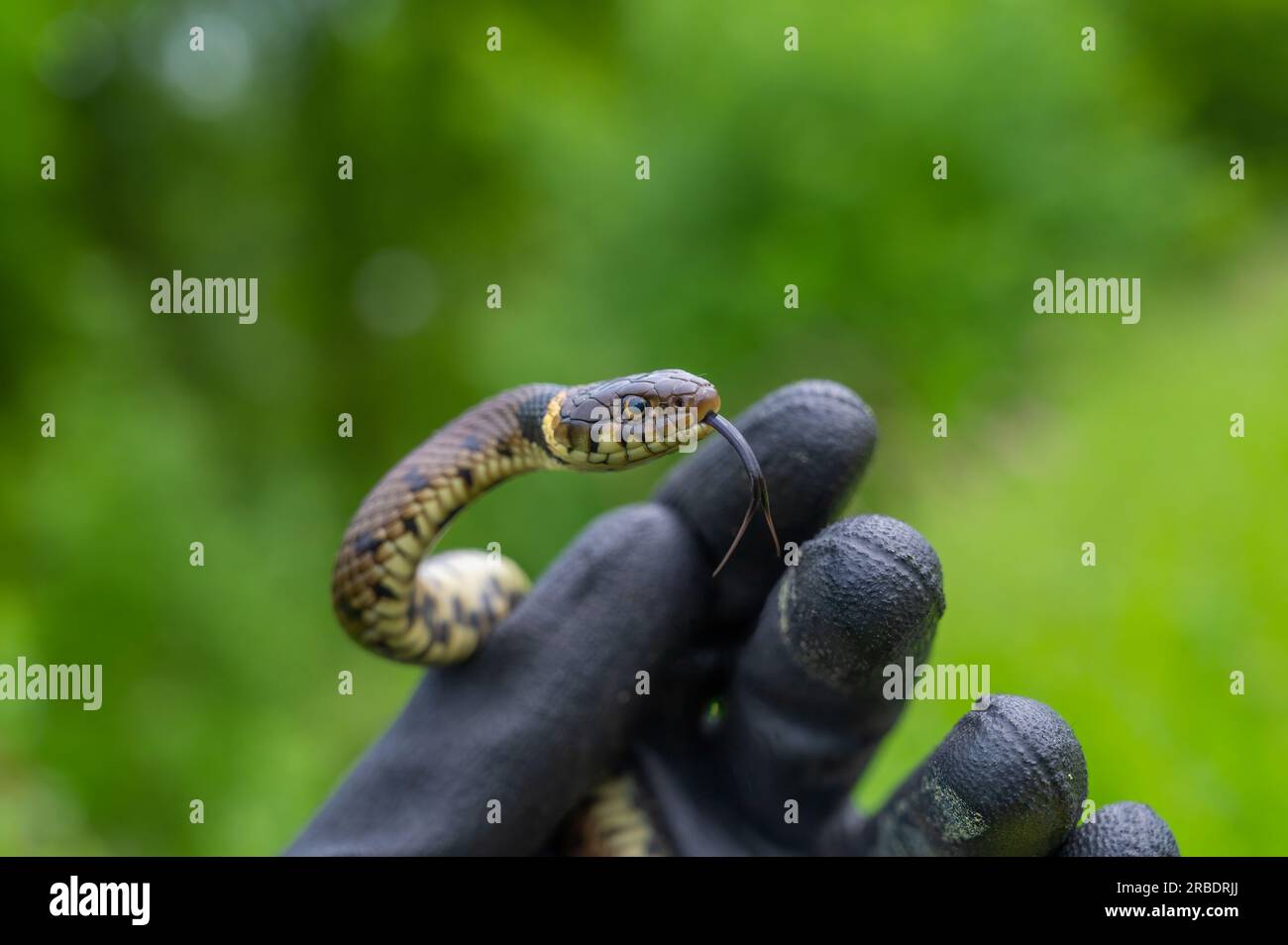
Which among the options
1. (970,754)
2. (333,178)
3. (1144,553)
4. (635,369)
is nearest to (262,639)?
(635,369)

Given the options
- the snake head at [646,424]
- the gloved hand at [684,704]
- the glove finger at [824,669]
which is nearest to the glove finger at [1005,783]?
the gloved hand at [684,704]

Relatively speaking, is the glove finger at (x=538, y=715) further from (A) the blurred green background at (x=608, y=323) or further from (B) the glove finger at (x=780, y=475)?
(A) the blurred green background at (x=608, y=323)

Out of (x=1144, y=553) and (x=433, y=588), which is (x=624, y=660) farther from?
(x=1144, y=553)

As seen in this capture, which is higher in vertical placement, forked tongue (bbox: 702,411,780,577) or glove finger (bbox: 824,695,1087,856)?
forked tongue (bbox: 702,411,780,577)

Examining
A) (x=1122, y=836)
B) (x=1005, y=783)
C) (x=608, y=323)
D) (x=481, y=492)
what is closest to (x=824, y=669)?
(x=1005, y=783)

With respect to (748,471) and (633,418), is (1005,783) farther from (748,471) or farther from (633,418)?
(633,418)

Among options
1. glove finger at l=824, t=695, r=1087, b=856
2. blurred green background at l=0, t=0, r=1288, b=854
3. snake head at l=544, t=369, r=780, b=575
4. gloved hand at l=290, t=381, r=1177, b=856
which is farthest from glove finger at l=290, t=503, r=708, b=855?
blurred green background at l=0, t=0, r=1288, b=854

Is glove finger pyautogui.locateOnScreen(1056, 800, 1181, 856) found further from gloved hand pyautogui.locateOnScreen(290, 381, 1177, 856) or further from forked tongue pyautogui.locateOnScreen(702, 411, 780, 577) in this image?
forked tongue pyautogui.locateOnScreen(702, 411, 780, 577)
